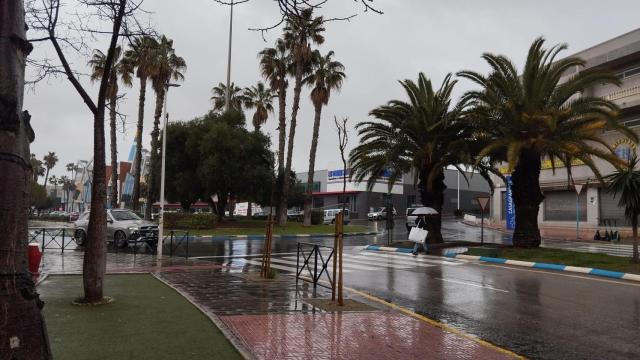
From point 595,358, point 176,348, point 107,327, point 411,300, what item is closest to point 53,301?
point 107,327

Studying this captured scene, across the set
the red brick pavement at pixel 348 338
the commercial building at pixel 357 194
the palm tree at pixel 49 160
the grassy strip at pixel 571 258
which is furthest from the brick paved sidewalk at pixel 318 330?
the palm tree at pixel 49 160

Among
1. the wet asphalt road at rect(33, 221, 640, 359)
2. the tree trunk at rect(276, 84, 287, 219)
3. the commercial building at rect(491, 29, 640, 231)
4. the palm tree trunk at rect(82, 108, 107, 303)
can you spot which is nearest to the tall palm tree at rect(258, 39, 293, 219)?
the tree trunk at rect(276, 84, 287, 219)

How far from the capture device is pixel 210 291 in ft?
36.3

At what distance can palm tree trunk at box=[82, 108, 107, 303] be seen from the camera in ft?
28.1

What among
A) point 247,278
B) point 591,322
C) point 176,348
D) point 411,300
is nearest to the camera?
point 176,348

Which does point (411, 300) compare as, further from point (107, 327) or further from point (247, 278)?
point (107, 327)

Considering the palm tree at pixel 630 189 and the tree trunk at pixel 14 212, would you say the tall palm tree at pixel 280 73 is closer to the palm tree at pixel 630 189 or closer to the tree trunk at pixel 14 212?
the palm tree at pixel 630 189

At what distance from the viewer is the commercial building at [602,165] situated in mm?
34281

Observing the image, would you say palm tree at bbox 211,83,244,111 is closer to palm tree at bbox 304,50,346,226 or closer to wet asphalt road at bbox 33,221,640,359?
palm tree at bbox 304,50,346,226

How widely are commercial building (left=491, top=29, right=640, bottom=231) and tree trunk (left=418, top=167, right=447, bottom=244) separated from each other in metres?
12.1

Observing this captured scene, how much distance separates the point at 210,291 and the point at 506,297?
6.13 metres

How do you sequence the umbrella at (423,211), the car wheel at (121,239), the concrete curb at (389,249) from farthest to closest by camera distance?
1. the concrete curb at (389,249)
2. the umbrella at (423,211)
3. the car wheel at (121,239)

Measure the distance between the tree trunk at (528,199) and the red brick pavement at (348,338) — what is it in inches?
567

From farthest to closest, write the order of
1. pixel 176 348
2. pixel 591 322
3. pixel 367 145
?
pixel 367 145, pixel 591 322, pixel 176 348
